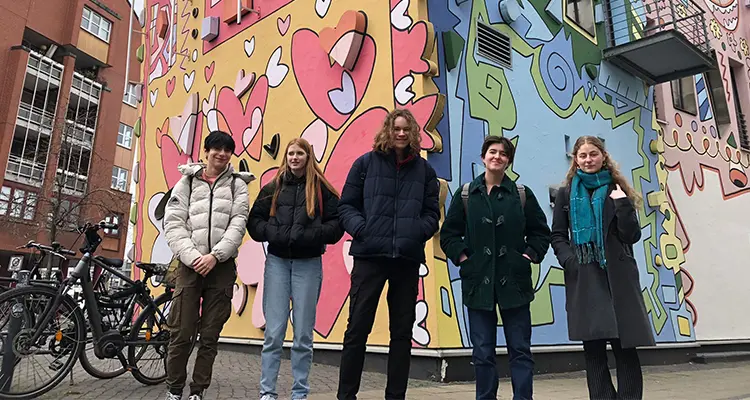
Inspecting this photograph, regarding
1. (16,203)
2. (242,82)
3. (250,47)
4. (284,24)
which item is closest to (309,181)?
(284,24)

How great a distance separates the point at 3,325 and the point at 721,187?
516 inches

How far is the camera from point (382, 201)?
3721mm

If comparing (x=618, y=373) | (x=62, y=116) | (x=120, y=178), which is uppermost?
(x=62, y=116)

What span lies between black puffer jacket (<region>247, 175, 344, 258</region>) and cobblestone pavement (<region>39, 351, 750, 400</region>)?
1.32 m

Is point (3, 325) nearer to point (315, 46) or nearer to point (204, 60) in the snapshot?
point (315, 46)

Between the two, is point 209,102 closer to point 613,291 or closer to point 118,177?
point 613,291

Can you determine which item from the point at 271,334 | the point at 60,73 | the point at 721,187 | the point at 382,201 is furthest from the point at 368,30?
the point at 60,73

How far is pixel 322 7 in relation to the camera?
763 centimetres

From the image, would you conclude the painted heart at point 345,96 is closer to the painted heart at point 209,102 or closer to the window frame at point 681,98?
the painted heart at point 209,102

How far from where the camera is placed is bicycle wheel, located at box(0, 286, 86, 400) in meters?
3.96

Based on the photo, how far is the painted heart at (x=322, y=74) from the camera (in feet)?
22.6

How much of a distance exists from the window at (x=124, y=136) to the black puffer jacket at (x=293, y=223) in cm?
3496

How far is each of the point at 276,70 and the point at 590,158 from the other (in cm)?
567

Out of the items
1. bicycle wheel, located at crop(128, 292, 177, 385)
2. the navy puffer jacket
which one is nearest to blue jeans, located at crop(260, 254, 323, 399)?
the navy puffer jacket
